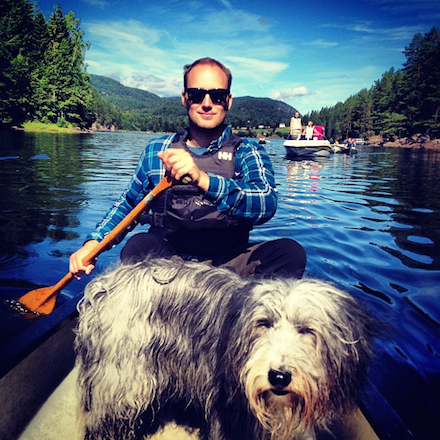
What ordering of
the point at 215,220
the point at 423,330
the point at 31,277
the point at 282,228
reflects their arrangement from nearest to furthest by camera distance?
1. the point at 215,220
2. the point at 423,330
3. the point at 31,277
4. the point at 282,228

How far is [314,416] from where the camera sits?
1785 millimetres

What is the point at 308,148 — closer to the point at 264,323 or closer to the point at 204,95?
the point at 204,95

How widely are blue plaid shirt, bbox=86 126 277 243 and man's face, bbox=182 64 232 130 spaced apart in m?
0.19

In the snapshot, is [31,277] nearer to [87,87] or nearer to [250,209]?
[250,209]

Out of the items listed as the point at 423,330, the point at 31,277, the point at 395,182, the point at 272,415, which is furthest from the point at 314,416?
the point at 395,182

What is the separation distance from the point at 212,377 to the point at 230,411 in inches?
7.9

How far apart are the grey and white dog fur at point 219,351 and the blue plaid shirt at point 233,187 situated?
61cm

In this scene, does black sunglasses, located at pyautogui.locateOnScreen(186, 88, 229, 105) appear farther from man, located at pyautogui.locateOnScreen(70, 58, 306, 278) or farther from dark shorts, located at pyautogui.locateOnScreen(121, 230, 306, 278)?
dark shorts, located at pyautogui.locateOnScreen(121, 230, 306, 278)

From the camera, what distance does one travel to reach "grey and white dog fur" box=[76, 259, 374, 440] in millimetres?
1699

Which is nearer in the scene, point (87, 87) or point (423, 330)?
point (423, 330)

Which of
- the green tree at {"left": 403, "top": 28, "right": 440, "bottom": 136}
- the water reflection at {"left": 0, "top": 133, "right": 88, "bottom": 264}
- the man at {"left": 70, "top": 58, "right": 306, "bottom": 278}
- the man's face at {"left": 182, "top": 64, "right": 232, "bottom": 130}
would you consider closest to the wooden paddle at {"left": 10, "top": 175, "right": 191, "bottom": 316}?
the man at {"left": 70, "top": 58, "right": 306, "bottom": 278}

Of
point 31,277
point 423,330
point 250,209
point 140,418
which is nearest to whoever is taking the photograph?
point 140,418

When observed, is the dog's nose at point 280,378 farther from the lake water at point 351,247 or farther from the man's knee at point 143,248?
the lake water at point 351,247

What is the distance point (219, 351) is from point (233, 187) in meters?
1.18
